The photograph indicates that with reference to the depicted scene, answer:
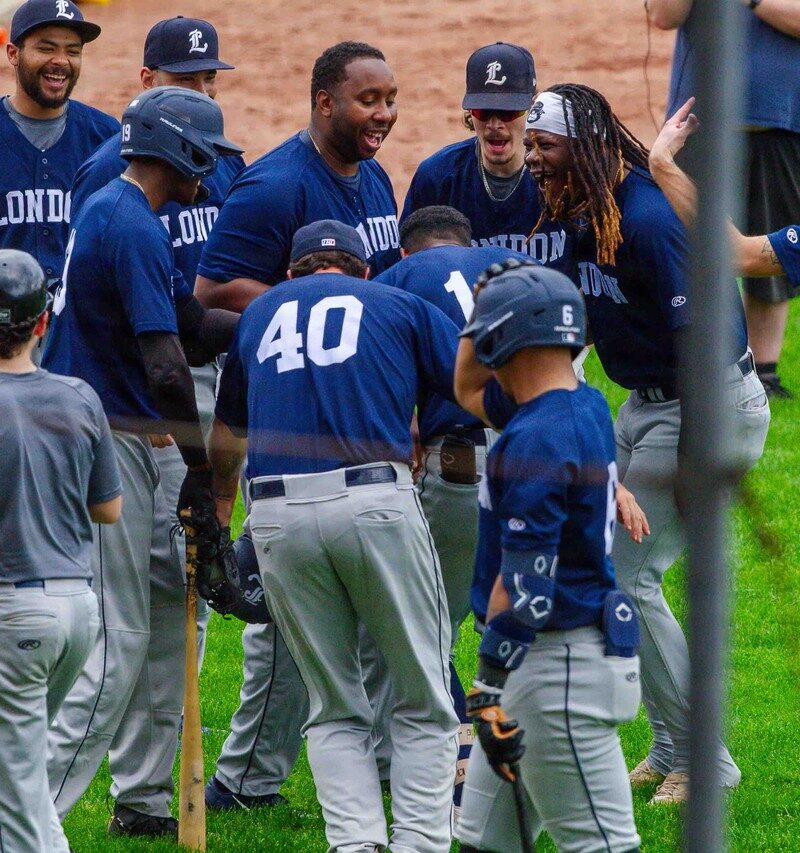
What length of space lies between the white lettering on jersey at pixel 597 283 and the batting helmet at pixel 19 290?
1873mm

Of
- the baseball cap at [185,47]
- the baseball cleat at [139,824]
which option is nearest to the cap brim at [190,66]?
the baseball cap at [185,47]

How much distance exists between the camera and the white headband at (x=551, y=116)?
501 cm

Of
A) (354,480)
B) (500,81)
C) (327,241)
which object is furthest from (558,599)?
(500,81)

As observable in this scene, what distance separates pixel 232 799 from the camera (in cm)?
530

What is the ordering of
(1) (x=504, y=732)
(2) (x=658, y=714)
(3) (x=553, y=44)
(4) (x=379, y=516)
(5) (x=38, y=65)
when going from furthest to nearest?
(3) (x=553, y=44) < (5) (x=38, y=65) < (2) (x=658, y=714) < (4) (x=379, y=516) < (1) (x=504, y=732)

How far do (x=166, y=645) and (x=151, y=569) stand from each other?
0.93ft

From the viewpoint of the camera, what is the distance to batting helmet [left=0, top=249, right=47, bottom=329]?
3975 mm

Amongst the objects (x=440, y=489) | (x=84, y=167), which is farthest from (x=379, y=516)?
(x=84, y=167)

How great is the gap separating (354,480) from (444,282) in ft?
2.92

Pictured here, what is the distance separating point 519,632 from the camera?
3.60 metres

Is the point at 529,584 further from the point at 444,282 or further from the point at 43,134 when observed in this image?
the point at 43,134

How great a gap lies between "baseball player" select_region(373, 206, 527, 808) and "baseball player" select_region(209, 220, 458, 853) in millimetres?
458

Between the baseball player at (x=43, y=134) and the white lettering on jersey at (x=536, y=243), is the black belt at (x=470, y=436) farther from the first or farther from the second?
the baseball player at (x=43, y=134)

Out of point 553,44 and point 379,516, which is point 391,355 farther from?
point 553,44
